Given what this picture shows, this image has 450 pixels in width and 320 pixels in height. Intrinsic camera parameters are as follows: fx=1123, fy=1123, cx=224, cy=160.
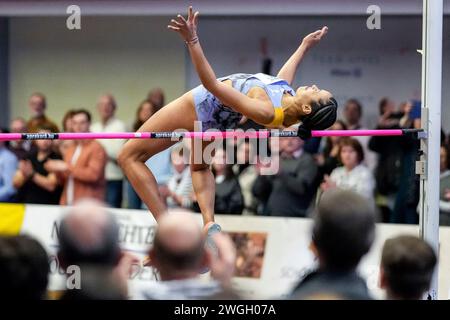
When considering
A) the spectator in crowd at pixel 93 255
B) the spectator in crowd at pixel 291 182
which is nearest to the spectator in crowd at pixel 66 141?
the spectator in crowd at pixel 291 182

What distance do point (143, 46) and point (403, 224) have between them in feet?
13.5

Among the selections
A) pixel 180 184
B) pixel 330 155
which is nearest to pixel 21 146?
pixel 180 184

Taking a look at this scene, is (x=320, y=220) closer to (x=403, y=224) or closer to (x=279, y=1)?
(x=403, y=224)

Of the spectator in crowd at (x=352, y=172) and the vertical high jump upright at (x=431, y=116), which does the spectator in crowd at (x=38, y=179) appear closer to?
the spectator in crowd at (x=352, y=172)

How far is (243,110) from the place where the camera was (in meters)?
7.15

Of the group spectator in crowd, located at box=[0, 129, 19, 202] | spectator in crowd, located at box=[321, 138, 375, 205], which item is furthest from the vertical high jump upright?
spectator in crowd, located at box=[0, 129, 19, 202]

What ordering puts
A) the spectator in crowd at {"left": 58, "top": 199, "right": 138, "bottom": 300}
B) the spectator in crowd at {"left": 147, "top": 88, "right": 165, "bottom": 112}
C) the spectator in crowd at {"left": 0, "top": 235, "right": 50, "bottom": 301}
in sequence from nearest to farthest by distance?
the spectator in crowd at {"left": 0, "top": 235, "right": 50, "bottom": 301} < the spectator in crowd at {"left": 58, "top": 199, "right": 138, "bottom": 300} < the spectator in crowd at {"left": 147, "top": 88, "right": 165, "bottom": 112}

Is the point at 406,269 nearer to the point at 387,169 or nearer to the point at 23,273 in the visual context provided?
the point at 23,273

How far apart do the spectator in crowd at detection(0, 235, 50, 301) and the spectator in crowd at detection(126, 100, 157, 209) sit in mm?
6846

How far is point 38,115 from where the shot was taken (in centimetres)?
1195

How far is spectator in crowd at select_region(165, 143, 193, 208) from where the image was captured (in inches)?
420

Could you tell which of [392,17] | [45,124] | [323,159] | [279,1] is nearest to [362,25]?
[392,17]

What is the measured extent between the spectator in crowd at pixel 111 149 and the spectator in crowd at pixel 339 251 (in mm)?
6812

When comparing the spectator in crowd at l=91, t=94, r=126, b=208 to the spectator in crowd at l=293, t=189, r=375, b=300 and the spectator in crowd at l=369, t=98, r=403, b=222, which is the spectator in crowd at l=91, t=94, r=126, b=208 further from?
the spectator in crowd at l=293, t=189, r=375, b=300
